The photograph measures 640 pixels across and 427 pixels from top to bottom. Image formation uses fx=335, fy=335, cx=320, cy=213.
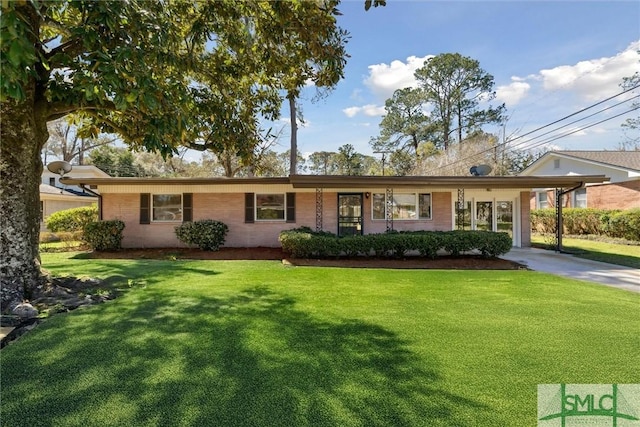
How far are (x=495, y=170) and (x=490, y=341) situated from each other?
2844 cm

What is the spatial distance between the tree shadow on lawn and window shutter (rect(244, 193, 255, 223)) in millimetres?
8485

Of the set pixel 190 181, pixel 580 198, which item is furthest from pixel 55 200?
pixel 580 198

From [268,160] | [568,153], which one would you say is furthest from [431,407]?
[268,160]

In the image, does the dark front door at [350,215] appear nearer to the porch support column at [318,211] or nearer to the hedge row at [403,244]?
the porch support column at [318,211]

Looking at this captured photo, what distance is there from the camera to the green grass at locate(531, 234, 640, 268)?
10.3 m

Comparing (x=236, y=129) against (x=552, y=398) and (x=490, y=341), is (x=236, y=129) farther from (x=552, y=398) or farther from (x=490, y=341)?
(x=552, y=398)

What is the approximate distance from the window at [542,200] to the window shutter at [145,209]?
868 inches

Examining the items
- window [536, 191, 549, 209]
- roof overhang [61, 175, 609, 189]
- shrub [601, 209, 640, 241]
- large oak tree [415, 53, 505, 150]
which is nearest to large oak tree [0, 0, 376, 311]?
roof overhang [61, 175, 609, 189]

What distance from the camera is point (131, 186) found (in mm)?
12641

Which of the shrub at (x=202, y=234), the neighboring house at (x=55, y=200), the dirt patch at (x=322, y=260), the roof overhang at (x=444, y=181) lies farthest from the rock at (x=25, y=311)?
the neighboring house at (x=55, y=200)

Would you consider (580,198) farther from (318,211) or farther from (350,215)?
(318,211)

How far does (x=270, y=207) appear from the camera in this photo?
13031mm

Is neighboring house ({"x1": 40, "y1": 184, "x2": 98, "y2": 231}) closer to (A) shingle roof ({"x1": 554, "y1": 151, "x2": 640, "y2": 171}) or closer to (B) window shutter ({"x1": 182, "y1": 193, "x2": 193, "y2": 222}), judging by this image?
(B) window shutter ({"x1": 182, "y1": 193, "x2": 193, "y2": 222})

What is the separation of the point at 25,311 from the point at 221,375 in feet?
11.1
